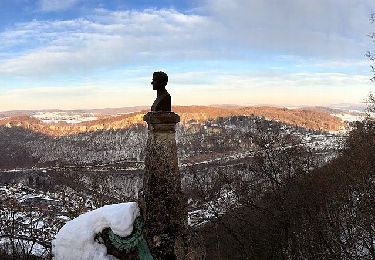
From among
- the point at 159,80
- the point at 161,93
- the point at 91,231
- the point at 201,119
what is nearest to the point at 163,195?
the point at 91,231

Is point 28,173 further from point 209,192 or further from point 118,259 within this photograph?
point 118,259

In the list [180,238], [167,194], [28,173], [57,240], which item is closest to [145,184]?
[167,194]

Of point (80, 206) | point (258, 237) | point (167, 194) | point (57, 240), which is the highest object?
point (167, 194)

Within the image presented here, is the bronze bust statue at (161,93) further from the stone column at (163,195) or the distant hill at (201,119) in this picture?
the distant hill at (201,119)

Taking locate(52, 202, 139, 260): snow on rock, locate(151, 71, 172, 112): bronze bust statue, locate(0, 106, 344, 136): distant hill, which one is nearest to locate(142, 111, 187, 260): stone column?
locate(151, 71, 172, 112): bronze bust statue

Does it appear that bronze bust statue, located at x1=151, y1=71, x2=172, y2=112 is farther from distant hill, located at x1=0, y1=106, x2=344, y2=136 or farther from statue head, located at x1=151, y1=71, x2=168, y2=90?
distant hill, located at x1=0, y1=106, x2=344, y2=136

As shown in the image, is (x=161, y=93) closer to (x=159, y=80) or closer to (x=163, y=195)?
(x=159, y=80)
